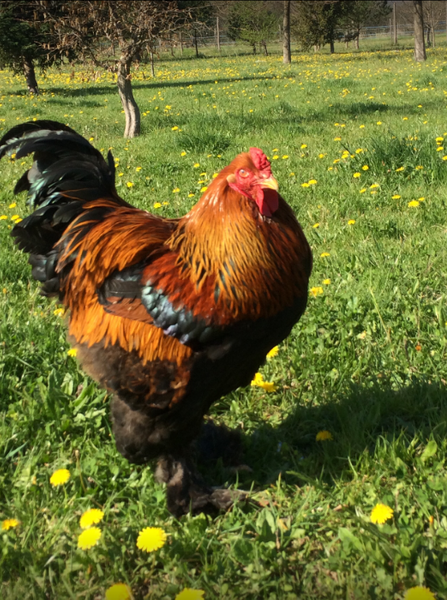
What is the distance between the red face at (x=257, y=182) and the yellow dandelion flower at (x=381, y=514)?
1.20m

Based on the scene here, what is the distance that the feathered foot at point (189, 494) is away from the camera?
2.19 m

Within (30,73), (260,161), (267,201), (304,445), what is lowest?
(304,445)

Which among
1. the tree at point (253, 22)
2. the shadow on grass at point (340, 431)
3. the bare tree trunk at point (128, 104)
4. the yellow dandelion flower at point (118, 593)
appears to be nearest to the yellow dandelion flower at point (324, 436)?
the shadow on grass at point (340, 431)

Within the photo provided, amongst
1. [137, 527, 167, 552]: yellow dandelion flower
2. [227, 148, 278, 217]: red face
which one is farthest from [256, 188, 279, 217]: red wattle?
[137, 527, 167, 552]: yellow dandelion flower

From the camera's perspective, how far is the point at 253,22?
1597 inches

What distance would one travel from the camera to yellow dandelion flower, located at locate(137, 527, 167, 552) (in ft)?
5.82

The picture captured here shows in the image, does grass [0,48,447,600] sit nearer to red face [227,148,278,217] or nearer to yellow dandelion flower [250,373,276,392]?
yellow dandelion flower [250,373,276,392]

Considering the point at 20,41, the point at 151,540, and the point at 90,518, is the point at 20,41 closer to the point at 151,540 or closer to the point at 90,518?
the point at 90,518

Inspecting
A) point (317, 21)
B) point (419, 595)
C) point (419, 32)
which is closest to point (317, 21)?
point (317, 21)

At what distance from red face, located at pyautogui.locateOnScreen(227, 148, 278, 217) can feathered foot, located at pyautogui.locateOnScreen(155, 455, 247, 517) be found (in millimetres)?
1215

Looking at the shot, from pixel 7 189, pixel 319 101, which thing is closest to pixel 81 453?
pixel 7 189

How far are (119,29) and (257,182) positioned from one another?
330 inches

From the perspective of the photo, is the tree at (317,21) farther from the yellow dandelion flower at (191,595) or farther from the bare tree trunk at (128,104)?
the yellow dandelion flower at (191,595)

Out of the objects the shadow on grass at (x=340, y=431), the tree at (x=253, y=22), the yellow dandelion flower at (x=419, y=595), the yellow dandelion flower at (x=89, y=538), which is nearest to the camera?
the yellow dandelion flower at (x=419, y=595)
